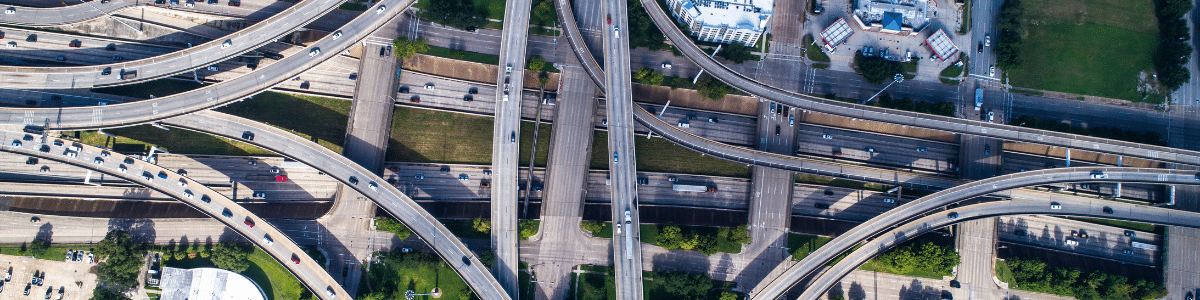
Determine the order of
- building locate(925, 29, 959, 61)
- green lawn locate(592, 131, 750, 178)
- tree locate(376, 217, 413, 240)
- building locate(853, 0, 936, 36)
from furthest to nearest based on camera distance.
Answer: green lawn locate(592, 131, 750, 178), building locate(925, 29, 959, 61), building locate(853, 0, 936, 36), tree locate(376, 217, 413, 240)

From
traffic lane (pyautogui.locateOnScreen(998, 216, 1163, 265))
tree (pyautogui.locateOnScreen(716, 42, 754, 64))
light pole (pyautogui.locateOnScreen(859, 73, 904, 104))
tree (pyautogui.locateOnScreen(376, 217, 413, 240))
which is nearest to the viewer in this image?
tree (pyautogui.locateOnScreen(376, 217, 413, 240))

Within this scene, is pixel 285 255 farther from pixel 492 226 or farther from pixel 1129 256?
pixel 1129 256

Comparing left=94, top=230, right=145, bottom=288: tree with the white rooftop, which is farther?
the white rooftop

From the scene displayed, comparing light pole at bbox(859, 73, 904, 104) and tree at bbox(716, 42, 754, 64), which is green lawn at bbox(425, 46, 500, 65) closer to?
tree at bbox(716, 42, 754, 64)

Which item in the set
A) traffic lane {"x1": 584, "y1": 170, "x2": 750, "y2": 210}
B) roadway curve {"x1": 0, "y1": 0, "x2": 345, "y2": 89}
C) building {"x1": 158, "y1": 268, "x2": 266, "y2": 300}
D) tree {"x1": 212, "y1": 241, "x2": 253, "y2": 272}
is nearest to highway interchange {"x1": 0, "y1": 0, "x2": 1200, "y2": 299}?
roadway curve {"x1": 0, "y1": 0, "x2": 345, "y2": 89}

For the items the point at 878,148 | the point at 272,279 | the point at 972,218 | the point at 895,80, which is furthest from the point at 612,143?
the point at 272,279
